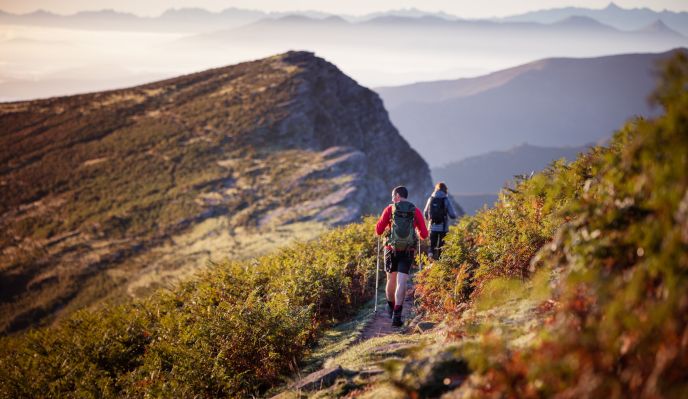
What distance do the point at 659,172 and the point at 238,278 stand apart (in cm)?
989

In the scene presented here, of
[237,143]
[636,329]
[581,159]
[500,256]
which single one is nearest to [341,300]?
[500,256]

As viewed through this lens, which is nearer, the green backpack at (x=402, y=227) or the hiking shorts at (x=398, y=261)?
the green backpack at (x=402, y=227)

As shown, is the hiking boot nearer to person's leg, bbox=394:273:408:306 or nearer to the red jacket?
person's leg, bbox=394:273:408:306

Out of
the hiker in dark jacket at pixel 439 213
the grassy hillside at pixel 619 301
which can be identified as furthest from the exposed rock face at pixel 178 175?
the grassy hillside at pixel 619 301

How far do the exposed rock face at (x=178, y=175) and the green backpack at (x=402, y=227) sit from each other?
22044 millimetres

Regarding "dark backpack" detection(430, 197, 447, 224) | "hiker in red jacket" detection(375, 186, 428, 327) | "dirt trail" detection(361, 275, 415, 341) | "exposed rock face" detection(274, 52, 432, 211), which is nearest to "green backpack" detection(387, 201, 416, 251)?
"hiker in red jacket" detection(375, 186, 428, 327)

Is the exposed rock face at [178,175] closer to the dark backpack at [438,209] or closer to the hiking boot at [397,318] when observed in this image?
the dark backpack at [438,209]

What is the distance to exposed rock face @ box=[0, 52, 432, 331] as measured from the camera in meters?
47.9

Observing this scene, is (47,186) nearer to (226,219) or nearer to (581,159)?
(226,219)

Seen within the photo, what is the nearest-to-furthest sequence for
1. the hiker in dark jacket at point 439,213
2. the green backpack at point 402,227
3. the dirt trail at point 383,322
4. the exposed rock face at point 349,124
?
the dirt trail at point 383,322
the green backpack at point 402,227
the hiker in dark jacket at point 439,213
the exposed rock face at point 349,124

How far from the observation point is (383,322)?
985cm

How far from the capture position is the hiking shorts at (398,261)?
30.6 feet

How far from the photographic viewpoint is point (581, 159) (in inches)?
318

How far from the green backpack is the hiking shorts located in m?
0.14
